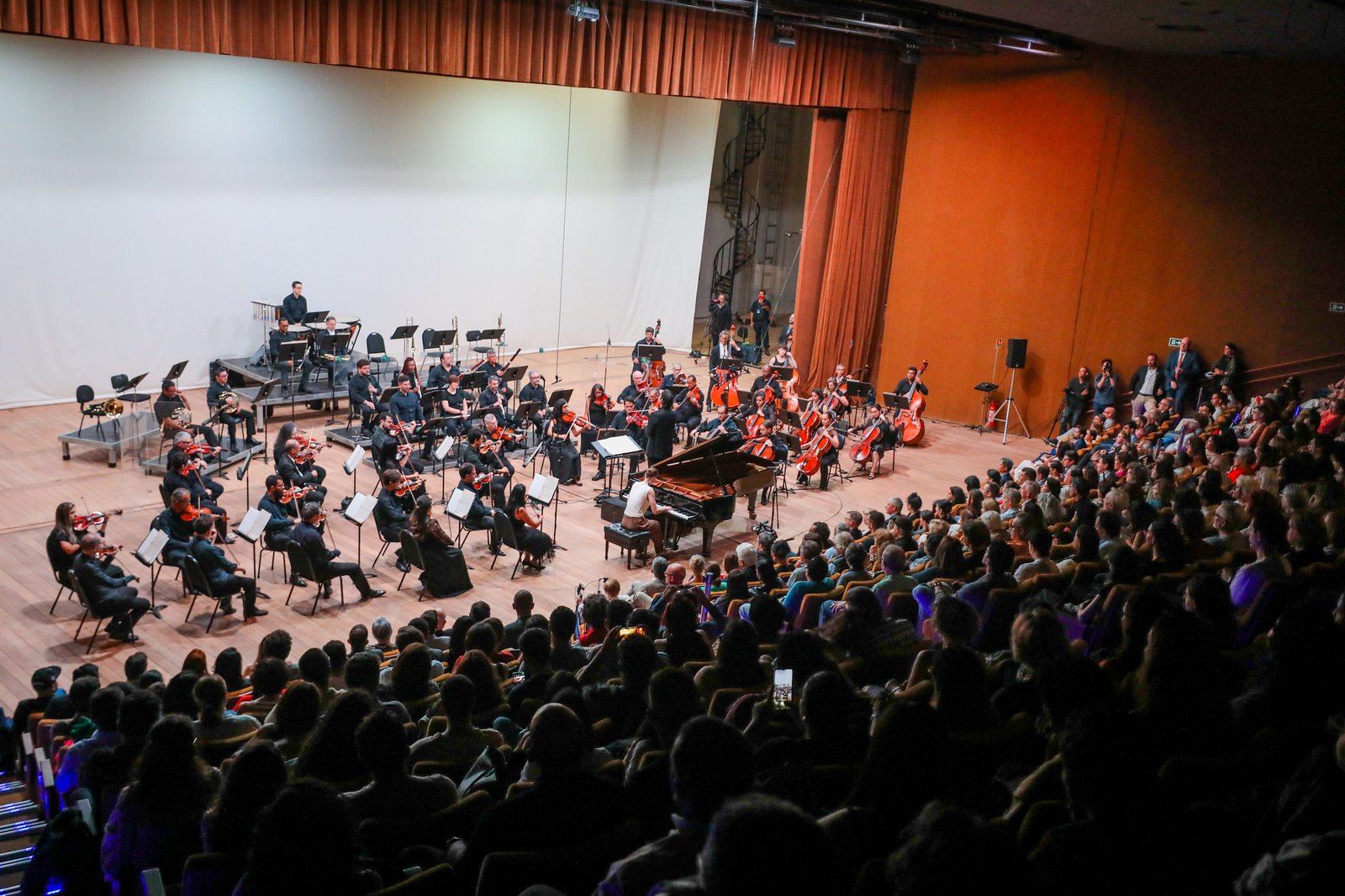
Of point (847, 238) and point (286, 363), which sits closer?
point (286, 363)

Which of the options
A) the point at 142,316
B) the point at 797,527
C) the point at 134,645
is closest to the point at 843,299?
the point at 797,527

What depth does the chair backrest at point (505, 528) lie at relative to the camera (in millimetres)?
10367

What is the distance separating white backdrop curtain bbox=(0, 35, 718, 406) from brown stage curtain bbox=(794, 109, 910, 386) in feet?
13.6

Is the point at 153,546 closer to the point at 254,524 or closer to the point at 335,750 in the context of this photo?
the point at 254,524

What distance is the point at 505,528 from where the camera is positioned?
10.4 m

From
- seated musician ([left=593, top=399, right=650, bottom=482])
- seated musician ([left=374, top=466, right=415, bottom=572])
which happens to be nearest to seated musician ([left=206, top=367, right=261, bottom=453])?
seated musician ([left=374, top=466, right=415, bottom=572])

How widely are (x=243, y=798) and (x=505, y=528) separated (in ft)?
23.9

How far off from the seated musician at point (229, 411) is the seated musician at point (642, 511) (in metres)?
5.21

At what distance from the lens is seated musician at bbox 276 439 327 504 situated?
35.1 feet

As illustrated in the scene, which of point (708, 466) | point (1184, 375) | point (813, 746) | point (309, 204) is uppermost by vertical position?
point (309, 204)

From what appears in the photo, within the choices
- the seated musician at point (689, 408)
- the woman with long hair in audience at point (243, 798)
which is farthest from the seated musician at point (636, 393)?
the woman with long hair in audience at point (243, 798)

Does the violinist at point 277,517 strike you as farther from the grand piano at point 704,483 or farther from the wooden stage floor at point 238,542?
the grand piano at point 704,483

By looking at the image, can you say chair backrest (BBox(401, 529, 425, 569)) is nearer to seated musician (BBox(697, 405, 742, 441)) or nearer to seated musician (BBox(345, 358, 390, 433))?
seated musician (BBox(697, 405, 742, 441))

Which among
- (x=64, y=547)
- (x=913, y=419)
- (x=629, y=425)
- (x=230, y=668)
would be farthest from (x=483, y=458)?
(x=230, y=668)
